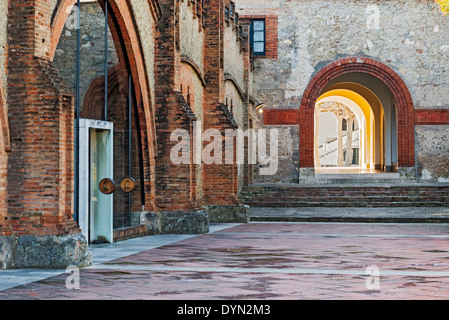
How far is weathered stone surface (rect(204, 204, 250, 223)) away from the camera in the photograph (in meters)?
18.4

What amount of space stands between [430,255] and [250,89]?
54.1ft

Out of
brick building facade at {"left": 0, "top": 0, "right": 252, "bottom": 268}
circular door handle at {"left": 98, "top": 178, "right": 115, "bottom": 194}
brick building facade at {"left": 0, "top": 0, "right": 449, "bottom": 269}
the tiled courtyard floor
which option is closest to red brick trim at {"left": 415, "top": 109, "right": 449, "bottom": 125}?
brick building facade at {"left": 0, "top": 0, "right": 449, "bottom": 269}

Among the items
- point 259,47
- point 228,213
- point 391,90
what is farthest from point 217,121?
point 391,90

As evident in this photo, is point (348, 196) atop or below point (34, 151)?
below

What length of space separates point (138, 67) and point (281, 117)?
14.0 metres

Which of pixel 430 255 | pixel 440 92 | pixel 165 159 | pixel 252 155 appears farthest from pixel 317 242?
pixel 440 92

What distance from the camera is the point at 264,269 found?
29.3 feet

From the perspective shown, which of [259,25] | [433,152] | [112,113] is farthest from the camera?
[259,25]

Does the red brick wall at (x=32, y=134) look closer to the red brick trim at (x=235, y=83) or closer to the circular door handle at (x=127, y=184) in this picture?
the circular door handle at (x=127, y=184)

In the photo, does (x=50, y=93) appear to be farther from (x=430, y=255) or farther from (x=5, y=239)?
(x=430, y=255)

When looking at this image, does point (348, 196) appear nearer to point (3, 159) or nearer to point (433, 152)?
point (433, 152)

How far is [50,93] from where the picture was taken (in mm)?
9133

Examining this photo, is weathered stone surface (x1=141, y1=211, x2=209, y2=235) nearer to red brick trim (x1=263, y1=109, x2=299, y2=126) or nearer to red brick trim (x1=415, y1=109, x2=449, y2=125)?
red brick trim (x1=263, y1=109, x2=299, y2=126)

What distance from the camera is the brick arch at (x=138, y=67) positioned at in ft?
42.1
